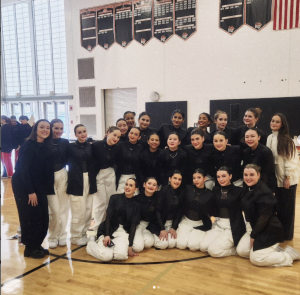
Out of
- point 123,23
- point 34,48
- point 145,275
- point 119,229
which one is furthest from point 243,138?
point 34,48

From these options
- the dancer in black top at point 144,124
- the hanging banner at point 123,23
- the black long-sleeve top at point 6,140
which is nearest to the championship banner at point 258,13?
the hanging banner at point 123,23

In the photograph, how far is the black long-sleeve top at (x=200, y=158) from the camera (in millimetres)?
4809

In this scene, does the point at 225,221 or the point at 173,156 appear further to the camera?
the point at 173,156

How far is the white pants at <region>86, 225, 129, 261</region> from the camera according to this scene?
4.16 meters

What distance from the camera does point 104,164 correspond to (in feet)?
16.3

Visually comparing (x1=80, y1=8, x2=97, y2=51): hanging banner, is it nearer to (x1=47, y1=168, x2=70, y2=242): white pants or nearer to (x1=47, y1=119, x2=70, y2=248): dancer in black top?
(x1=47, y1=119, x2=70, y2=248): dancer in black top

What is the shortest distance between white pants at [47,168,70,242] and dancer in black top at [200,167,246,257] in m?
2.10

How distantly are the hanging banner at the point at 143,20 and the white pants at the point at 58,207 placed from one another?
9.22 meters

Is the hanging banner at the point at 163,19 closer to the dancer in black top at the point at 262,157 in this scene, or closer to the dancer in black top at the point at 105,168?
the dancer in black top at the point at 105,168

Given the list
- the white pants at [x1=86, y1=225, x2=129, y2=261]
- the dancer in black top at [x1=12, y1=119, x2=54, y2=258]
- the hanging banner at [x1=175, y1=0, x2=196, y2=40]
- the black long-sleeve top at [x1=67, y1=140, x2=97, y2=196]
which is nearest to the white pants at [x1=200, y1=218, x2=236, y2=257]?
the white pants at [x1=86, y1=225, x2=129, y2=261]

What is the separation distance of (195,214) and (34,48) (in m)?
14.8

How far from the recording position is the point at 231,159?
471 centimetres

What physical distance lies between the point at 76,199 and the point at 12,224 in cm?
197

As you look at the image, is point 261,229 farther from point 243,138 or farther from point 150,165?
point 150,165
